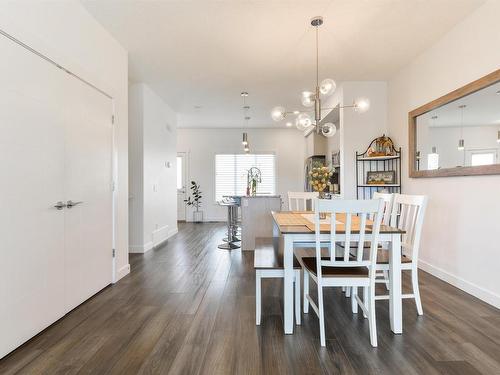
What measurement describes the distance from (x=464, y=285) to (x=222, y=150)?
22.8ft

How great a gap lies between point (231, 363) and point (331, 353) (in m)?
0.67

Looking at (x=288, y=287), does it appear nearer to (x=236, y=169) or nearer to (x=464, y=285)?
(x=464, y=285)

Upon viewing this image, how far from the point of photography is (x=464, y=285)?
3061mm

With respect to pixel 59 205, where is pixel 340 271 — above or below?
below

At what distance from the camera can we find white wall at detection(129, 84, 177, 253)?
4.85 metres

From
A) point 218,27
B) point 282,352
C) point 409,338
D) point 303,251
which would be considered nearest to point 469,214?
point 409,338

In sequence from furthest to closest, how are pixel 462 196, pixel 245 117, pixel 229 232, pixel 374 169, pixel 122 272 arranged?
pixel 245 117
pixel 229 232
pixel 374 169
pixel 122 272
pixel 462 196

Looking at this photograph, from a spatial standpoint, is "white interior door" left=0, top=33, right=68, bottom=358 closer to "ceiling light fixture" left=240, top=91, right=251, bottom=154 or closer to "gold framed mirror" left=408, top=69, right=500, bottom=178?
"ceiling light fixture" left=240, top=91, right=251, bottom=154

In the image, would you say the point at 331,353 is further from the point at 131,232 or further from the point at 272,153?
the point at 272,153

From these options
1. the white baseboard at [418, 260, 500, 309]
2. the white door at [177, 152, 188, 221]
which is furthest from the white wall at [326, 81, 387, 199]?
the white door at [177, 152, 188, 221]

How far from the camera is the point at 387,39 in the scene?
3463mm

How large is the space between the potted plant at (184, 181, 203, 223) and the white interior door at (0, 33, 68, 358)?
248 inches

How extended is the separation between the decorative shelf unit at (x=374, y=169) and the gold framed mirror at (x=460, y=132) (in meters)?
0.51

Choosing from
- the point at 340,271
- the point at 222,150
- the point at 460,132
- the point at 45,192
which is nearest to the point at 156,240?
the point at 45,192
